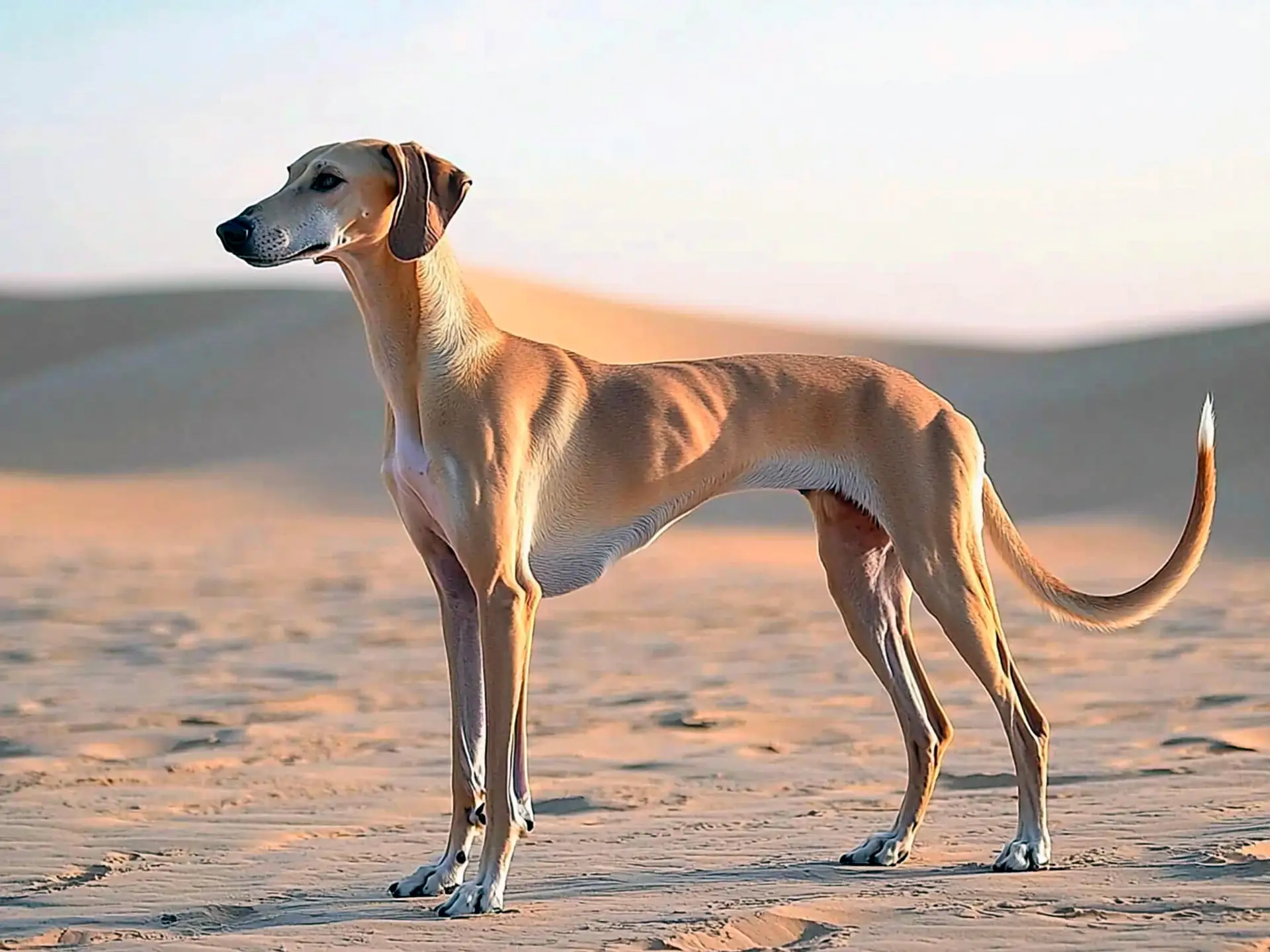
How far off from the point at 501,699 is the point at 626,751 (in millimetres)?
3089

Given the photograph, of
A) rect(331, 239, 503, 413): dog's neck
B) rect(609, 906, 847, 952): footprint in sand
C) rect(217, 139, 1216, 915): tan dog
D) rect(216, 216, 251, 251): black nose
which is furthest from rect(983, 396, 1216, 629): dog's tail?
rect(216, 216, 251, 251): black nose

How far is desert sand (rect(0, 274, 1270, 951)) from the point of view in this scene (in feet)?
16.5

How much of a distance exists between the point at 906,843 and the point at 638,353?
114 feet

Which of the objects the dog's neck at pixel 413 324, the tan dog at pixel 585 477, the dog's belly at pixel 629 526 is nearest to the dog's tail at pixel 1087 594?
the tan dog at pixel 585 477

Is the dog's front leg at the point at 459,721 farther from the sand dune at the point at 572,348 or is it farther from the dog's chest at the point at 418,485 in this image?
the sand dune at the point at 572,348

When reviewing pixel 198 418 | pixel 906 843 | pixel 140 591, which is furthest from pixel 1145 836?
pixel 198 418

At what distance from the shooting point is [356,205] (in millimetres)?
5289

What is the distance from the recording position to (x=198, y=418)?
3516 centimetres

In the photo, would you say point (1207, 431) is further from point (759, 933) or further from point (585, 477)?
point (759, 933)

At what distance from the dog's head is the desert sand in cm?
192

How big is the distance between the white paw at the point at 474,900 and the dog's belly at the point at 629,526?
3.06 feet

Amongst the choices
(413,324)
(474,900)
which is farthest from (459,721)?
(413,324)

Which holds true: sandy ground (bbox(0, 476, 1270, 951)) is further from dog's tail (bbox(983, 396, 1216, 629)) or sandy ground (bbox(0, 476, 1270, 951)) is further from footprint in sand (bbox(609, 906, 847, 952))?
dog's tail (bbox(983, 396, 1216, 629))

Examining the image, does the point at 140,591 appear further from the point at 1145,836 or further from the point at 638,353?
the point at 638,353
